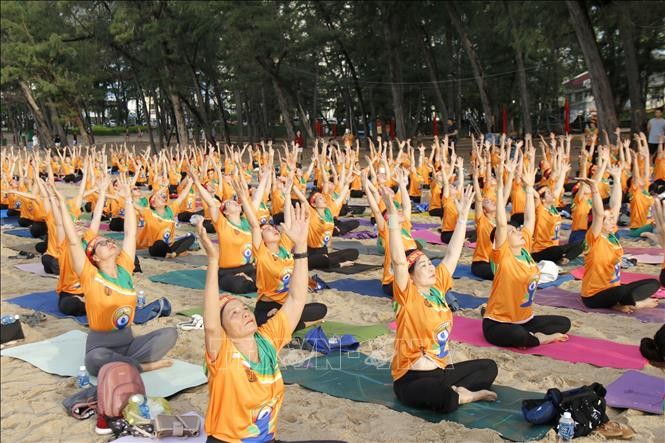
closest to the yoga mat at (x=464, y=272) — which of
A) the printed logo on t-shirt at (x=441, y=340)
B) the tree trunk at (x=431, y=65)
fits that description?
the printed logo on t-shirt at (x=441, y=340)

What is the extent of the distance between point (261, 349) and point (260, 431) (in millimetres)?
Result: 472

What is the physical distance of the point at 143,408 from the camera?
4.56 meters

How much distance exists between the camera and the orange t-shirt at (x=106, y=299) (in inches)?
210

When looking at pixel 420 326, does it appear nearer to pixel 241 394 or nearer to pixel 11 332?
pixel 241 394

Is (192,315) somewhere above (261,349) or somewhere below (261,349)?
below

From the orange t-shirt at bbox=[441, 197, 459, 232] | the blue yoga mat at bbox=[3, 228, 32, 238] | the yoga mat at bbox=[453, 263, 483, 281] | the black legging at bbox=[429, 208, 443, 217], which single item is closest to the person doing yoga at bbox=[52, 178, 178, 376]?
the yoga mat at bbox=[453, 263, 483, 281]

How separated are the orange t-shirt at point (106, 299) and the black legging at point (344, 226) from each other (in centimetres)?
715

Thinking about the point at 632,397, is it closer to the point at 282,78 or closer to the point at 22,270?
the point at 22,270

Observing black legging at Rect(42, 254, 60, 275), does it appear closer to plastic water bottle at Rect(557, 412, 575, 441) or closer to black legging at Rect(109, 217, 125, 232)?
black legging at Rect(109, 217, 125, 232)

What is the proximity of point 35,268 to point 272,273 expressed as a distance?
593 centimetres

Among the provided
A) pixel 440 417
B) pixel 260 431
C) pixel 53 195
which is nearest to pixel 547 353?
pixel 440 417

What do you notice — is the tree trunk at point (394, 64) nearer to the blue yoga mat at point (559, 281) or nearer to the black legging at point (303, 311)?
the blue yoga mat at point (559, 281)

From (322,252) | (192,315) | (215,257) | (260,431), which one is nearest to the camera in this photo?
(215,257)

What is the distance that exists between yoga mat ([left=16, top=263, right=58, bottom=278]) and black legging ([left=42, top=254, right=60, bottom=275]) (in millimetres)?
85
